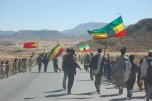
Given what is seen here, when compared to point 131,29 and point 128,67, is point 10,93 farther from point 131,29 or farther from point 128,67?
point 131,29

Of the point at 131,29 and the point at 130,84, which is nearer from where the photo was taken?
the point at 130,84

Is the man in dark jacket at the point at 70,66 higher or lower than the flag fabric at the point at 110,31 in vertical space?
lower

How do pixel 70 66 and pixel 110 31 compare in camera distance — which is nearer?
pixel 70 66

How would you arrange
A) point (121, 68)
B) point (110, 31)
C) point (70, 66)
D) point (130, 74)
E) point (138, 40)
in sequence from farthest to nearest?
point (138, 40), point (110, 31), point (70, 66), point (121, 68), point (130, 74)

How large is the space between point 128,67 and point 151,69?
5.27ft

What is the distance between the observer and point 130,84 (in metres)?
14.1

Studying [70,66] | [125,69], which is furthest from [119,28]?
[125,69]

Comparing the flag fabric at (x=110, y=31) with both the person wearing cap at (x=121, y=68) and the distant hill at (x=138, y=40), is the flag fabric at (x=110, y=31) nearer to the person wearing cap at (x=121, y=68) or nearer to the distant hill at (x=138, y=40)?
the person wearing cap at (x=121, y=68)

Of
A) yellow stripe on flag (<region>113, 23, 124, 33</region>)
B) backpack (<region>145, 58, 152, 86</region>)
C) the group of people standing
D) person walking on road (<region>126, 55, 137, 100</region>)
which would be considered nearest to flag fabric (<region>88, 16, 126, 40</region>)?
yellow stripe on flag (<region>113, 23, 124, 33</region>)

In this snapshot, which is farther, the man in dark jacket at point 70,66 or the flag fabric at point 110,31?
the flag fabric at point 110,31

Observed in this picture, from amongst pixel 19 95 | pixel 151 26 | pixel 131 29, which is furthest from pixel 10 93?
pixel 131 29

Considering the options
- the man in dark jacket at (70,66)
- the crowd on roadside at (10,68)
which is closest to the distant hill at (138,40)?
the crowd on roadside at (10,68)

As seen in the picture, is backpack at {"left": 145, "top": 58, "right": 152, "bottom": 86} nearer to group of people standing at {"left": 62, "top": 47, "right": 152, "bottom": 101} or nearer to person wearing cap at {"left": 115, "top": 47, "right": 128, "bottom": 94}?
group of people standing at {"left": 62, "top": 47, "right": 152, "bottom": 101}

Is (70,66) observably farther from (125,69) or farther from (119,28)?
(119,28)
